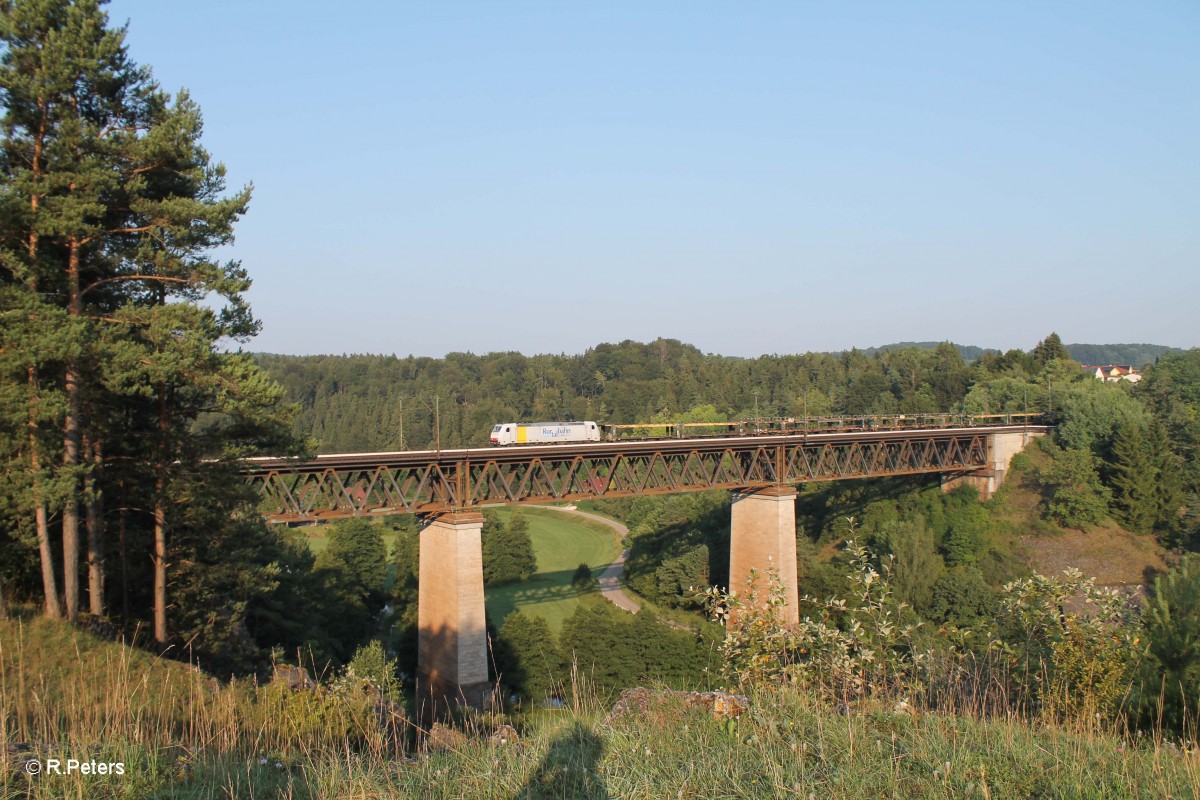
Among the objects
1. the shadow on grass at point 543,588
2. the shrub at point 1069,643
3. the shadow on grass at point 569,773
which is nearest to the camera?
the shadow on grass at point 569,773

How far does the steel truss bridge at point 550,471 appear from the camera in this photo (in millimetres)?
32625

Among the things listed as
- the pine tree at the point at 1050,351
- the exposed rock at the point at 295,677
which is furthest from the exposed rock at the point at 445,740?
the pine tree at the point at 1050,351

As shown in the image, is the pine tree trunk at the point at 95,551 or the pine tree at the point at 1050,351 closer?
the pine tree trunk at the point at 95,551

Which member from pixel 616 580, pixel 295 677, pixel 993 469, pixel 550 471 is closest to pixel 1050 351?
pixel 993 469

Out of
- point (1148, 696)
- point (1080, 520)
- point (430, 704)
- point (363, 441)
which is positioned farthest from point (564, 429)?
point (363, 441)

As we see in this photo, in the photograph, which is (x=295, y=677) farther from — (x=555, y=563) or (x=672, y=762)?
(x=555, y=563)

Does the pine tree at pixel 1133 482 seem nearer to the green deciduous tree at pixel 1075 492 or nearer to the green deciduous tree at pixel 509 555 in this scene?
the green deciduous tree at pixel 1075 492

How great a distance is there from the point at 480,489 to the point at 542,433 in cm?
1796

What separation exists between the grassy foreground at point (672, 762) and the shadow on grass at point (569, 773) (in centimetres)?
2

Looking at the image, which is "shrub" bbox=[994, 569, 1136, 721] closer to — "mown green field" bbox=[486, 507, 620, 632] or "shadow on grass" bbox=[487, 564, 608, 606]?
"mown green field" bbox=[486, 507, 620, 632]

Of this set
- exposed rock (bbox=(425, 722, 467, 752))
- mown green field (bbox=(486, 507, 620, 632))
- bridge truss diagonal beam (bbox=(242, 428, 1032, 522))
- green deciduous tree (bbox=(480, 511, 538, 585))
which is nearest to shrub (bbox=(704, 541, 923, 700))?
exposed rock (bbox=(425, 722, 467, 752))

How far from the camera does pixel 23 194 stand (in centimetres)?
1714

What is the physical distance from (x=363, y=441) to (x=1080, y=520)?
104m

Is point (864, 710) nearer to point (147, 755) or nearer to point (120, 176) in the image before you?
point (147, 755)
